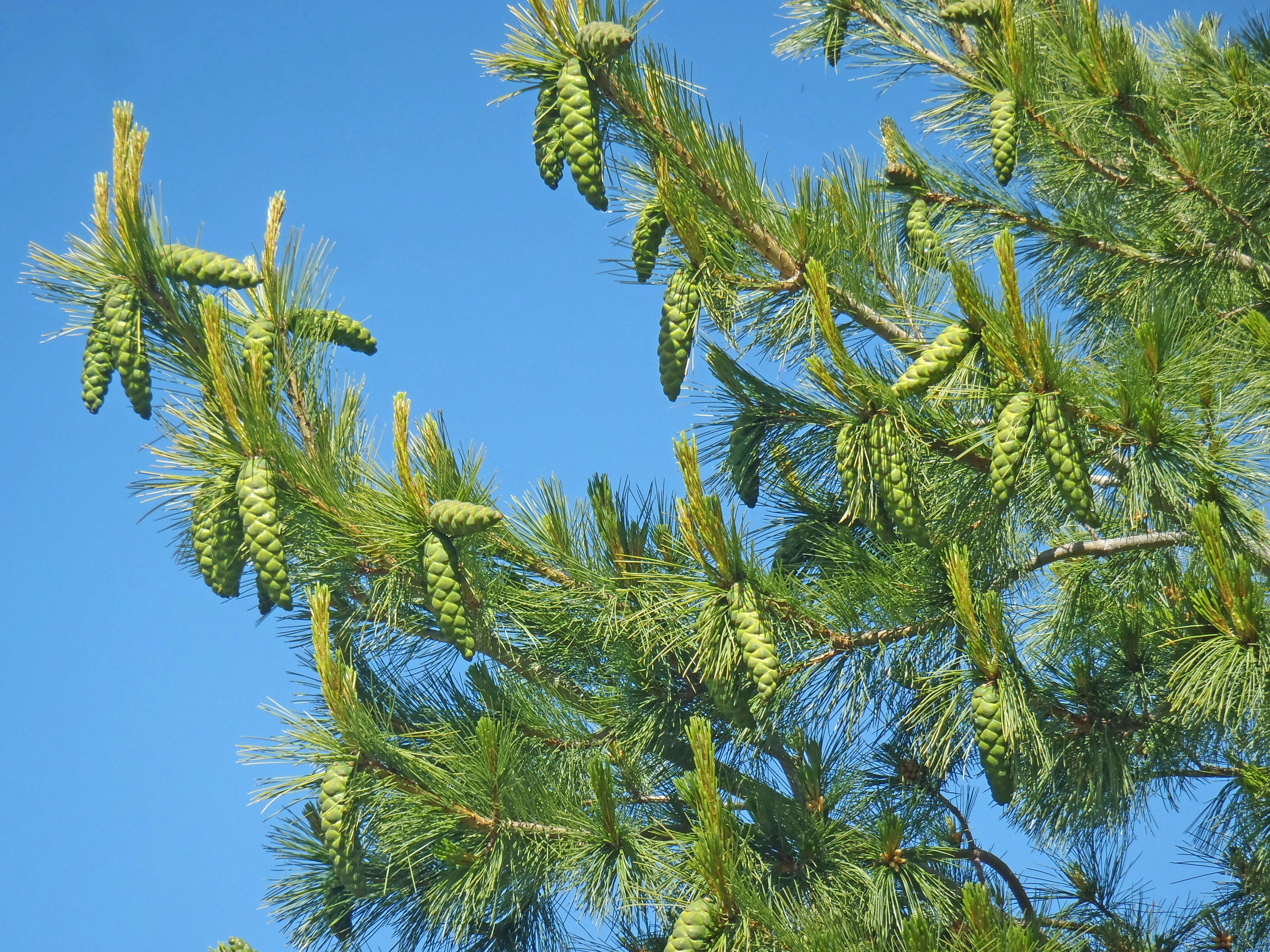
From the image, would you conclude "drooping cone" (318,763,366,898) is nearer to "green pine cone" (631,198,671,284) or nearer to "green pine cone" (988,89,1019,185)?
"green pine cone" (631,198,671,284)

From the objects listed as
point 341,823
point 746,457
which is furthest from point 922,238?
point 341,823

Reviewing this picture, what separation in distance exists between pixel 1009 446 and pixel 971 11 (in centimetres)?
224

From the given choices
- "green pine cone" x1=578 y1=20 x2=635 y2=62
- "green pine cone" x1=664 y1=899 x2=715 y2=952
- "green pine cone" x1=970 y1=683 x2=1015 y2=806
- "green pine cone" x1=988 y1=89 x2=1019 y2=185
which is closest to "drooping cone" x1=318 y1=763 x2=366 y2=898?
"green pine cone" x1=664 y1=899 x2=715 y2=952

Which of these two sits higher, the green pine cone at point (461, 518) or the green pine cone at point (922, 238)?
the green pine cone at point (922, 238)

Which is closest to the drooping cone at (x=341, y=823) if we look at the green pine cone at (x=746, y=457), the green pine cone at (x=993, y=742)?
the green pine cone at (x=746, y=457)

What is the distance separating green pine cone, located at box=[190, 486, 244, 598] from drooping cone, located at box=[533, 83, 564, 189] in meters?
1.07

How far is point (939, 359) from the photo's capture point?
8.54 ft

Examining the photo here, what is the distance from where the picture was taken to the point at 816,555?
3305 millimetres

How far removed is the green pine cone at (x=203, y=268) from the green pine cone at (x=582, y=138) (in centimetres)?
81

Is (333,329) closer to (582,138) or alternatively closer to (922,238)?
(582,138)

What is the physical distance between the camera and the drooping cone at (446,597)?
279 centimetres

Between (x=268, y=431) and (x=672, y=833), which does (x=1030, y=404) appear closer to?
(x=672, y=833)

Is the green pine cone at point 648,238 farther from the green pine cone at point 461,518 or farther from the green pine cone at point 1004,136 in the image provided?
the green pine cone at point 1004,136

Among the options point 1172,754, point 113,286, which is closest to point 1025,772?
point 1172,754
